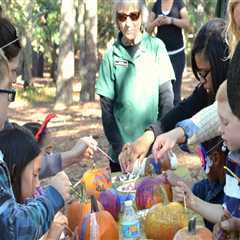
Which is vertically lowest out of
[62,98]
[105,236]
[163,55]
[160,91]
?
[62,98]

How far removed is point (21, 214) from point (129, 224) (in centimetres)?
69

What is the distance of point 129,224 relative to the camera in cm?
237

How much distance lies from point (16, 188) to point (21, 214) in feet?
1.13

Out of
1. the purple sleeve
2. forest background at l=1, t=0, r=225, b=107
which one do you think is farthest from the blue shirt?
the purple sleeve

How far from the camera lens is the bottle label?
2357 millimetres

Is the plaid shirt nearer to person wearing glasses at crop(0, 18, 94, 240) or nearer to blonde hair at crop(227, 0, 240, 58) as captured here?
person wearing glasses at crop(0, 18, 94, 240)

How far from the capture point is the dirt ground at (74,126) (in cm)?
706

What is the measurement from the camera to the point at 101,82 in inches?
152

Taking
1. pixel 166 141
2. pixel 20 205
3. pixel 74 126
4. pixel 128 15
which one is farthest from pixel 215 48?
pixel 74 126

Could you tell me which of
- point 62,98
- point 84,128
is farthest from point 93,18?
point 84,128

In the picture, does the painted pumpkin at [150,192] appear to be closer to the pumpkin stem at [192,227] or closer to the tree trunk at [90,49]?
the pumpkin stem at [192,227]

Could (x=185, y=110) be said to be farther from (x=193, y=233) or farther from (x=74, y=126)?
(x=74, y=126)

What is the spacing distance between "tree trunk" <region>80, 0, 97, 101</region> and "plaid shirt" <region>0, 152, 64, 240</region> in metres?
9.70

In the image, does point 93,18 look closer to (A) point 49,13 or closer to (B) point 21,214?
(B) point 21,214
